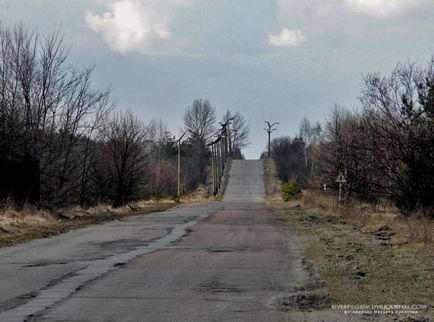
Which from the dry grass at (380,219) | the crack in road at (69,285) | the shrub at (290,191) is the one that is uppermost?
the shrub at (290,191)

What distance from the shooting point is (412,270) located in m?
12.2

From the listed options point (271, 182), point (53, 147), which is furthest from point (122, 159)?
point (271, 182)

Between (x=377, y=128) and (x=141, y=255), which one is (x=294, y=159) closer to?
(x=377, y=128)

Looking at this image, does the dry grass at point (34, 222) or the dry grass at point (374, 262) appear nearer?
the dry grass at point (374, 262)

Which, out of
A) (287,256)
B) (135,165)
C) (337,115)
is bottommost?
(287,256)

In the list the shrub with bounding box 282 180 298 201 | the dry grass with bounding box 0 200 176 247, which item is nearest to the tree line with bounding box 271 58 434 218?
the dry grass with bounding box 0 200 176 247

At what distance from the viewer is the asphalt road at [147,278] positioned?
28.3ft

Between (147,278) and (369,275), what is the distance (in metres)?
4.07

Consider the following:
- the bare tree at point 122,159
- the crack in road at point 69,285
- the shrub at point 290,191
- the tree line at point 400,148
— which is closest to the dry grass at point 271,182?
the shrub at point 290,191

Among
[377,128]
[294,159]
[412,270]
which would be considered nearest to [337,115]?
[377,128]

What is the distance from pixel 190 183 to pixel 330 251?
92.3 meters

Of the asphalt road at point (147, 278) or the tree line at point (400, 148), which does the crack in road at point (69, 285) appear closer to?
the asphalt road at point (147, 278)

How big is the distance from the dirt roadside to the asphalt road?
0.63 m

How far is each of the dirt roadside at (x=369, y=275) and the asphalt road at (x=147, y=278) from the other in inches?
25.0
